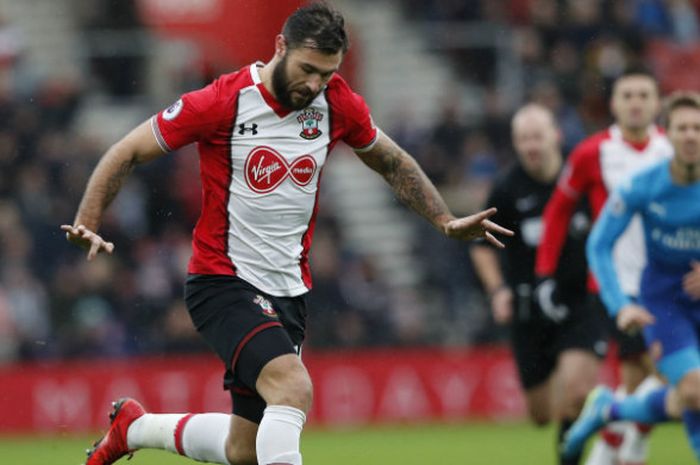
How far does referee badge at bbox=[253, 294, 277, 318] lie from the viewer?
21.0 feet

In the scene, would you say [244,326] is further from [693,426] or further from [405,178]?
[693,426]

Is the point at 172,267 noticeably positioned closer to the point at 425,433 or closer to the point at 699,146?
the point at 425,433

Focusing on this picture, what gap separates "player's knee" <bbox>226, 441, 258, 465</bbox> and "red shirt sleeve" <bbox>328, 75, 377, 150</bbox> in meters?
1.49

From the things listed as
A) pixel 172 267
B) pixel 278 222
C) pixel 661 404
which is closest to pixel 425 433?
pixel 172 267

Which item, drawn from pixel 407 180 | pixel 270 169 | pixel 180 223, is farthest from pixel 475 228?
pixel 180 223

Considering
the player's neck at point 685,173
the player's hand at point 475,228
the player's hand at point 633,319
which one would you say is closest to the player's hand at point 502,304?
the player's hand at point 633,319

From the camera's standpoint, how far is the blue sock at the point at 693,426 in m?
7.73

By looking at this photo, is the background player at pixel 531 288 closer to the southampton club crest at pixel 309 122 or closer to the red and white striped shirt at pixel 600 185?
the red and white striped shirt at pixel 600 185

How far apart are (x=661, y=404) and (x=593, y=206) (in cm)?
157

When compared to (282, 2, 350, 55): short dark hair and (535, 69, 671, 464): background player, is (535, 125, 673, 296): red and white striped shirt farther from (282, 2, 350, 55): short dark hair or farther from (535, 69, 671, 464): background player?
(282, 2, 350, 55): short dark hair

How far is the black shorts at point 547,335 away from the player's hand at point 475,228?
316 centimetres

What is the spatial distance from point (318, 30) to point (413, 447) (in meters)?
6.83

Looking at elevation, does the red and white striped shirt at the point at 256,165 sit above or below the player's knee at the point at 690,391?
above

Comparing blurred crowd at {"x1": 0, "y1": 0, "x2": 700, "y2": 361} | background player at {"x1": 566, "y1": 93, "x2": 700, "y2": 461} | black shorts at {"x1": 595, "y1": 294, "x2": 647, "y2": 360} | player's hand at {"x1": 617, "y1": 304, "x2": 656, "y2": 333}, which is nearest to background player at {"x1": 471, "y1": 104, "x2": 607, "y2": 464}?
black shorts at {"x1": 595, "y1": 294, "x2": 647, "y2": 360}
